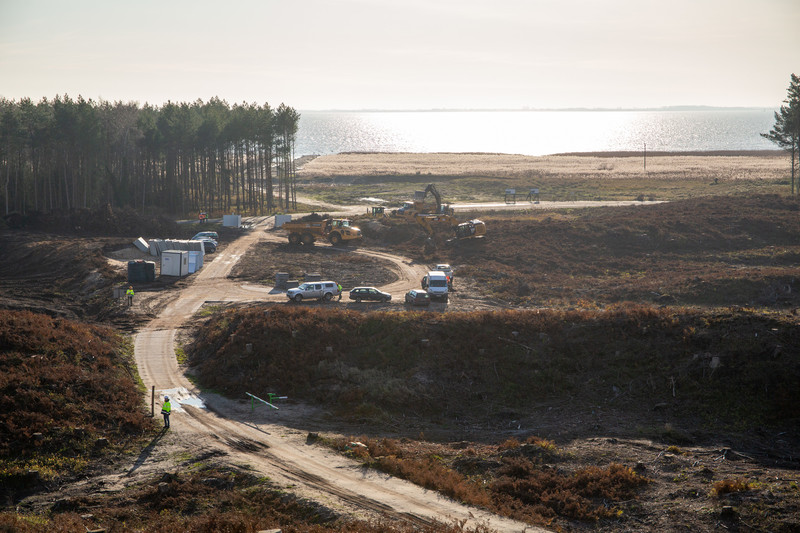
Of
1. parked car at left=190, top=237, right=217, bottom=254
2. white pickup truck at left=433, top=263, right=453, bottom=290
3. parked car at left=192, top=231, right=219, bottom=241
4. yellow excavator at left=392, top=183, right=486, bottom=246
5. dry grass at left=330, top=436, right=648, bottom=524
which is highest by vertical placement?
yellow excavator at left=392, top=183, right=486, bottom=246

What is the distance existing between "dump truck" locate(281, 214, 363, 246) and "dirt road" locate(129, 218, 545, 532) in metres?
27.7

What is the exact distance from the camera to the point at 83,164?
87.6 m

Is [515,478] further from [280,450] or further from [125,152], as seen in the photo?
[125,152]

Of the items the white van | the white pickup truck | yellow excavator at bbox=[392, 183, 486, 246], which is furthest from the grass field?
the white van

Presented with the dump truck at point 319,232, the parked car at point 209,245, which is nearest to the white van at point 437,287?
the dump truck at point 319,232

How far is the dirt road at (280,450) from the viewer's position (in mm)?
20172

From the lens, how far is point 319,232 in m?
67.6

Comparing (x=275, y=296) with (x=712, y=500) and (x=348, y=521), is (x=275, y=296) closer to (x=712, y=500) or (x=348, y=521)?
(x=348, y=521)

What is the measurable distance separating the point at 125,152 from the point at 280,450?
91.6 m

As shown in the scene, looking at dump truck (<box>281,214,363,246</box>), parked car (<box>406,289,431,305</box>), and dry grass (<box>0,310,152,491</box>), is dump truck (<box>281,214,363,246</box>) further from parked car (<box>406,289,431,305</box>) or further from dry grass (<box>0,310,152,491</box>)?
dry grass (<box>0,310,152,491</box>)

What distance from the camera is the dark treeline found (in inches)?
3206

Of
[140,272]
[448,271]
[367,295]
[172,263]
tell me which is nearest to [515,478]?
[367,295]

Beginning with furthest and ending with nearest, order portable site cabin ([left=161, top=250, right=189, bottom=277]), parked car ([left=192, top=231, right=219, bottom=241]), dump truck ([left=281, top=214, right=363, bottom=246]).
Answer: parked car ([left=192, top=231, right=219, bottom=241])
dump truck ([left=281, top=214, right=363, bottom=246])
portable site cabin ([left=161, top=250, right=189, bottom=277])

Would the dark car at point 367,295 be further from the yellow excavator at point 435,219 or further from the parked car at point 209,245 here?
the parked car at point 209,245
